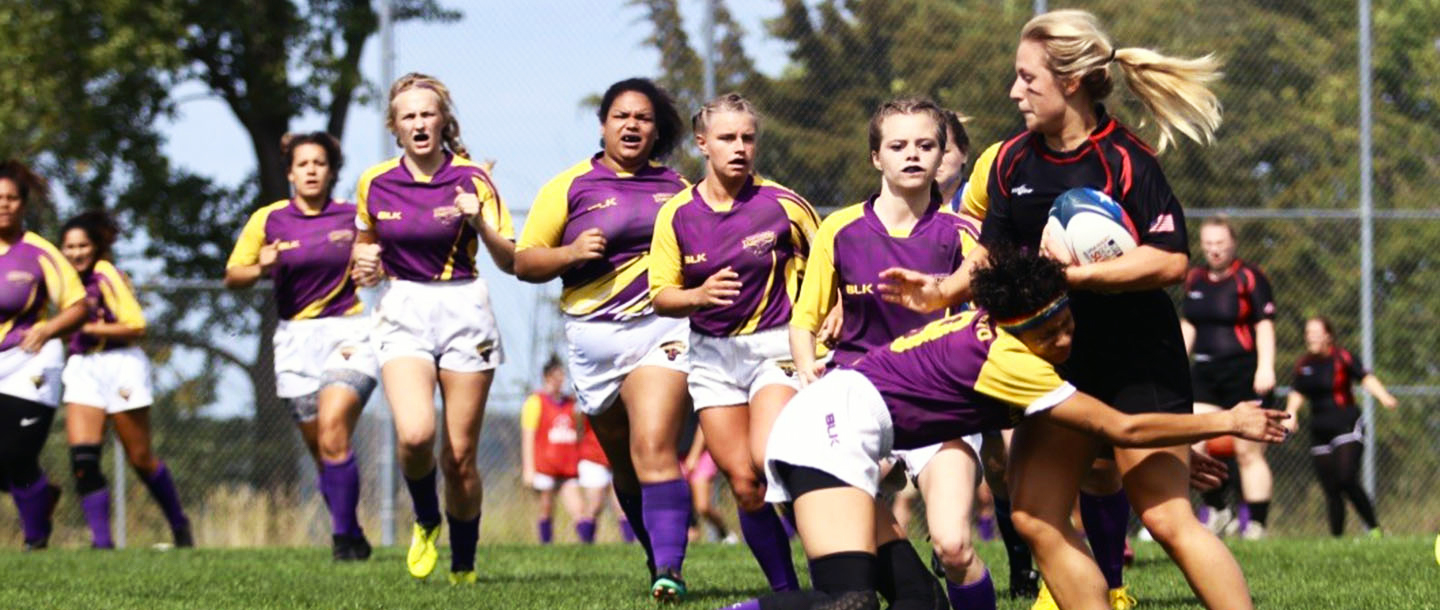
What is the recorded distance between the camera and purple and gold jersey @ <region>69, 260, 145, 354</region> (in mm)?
12328

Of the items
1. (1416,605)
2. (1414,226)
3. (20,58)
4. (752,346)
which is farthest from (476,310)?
(20,58)

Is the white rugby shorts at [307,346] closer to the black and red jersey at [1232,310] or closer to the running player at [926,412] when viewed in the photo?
the black and red jersey at [1232,310]

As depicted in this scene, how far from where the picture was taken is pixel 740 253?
7.25m

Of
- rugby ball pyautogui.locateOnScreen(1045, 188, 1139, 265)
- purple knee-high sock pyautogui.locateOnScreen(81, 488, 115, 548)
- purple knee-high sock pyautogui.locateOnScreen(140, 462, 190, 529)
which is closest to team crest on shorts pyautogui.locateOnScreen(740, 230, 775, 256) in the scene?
rugby ball pyautogui.locateOnScreen(1045, 188, 1139, 265)

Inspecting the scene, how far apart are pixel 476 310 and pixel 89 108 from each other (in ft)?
41.1

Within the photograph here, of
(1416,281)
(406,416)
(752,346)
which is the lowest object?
(1416,281)

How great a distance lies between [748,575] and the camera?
9.43 m

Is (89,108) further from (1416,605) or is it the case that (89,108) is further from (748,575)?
(1416,605)

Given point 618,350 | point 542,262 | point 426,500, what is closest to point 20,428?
point 426,500

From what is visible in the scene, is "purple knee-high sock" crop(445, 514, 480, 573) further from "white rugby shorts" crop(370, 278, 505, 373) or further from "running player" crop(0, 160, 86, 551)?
"running player" crop(0, 160, 86, 551)

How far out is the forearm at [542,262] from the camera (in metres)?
7.74

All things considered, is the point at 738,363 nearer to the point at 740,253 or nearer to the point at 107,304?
the point at 740,253

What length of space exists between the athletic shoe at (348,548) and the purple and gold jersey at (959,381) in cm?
590

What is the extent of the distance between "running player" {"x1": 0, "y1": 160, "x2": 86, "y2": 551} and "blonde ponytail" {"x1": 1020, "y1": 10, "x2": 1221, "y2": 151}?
697cm
